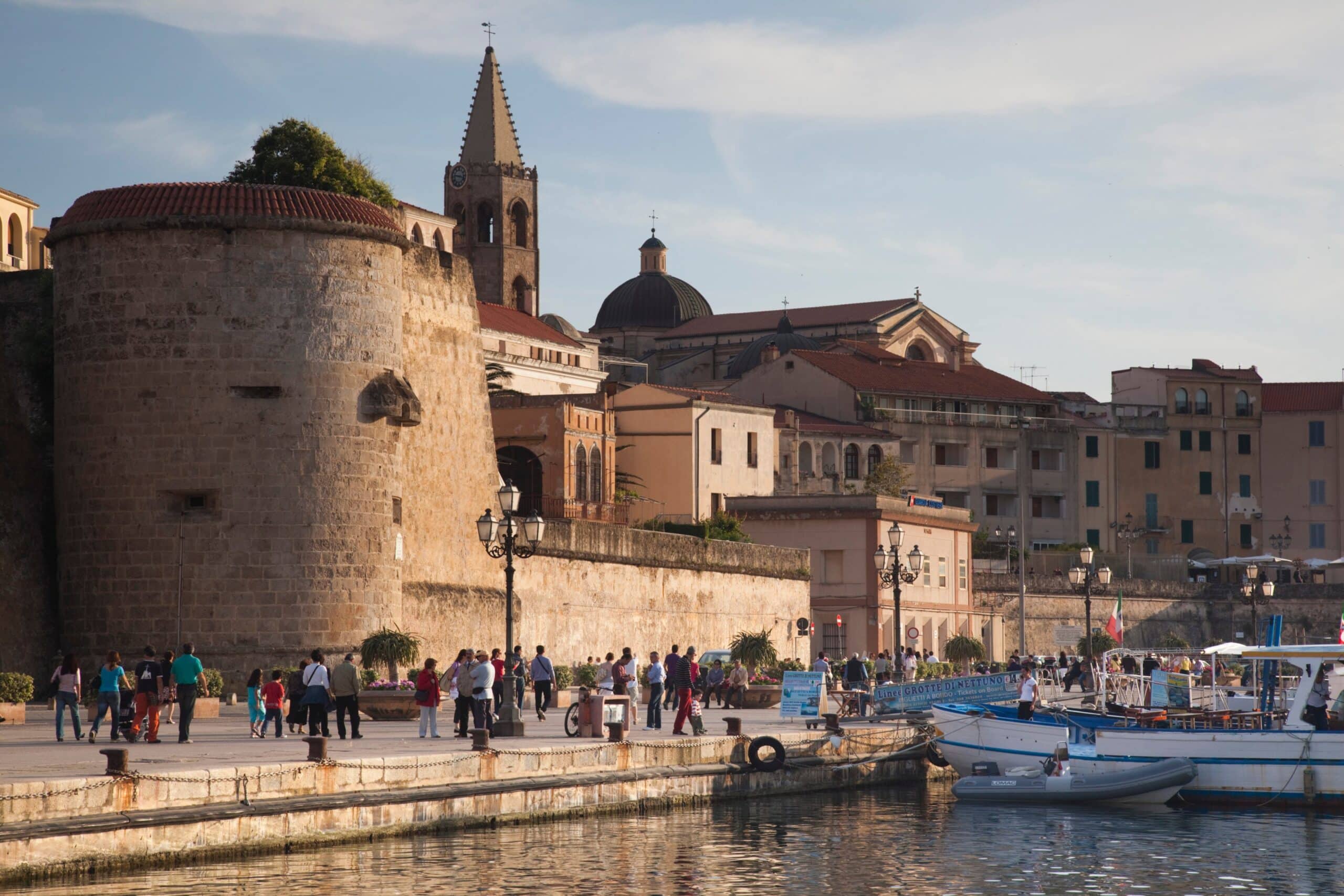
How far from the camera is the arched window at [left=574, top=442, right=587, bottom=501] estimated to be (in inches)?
2447

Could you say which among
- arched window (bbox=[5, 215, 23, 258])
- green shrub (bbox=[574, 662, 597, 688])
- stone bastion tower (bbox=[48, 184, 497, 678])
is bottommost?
green shrub (bbox=[574, 662, 597, 688])

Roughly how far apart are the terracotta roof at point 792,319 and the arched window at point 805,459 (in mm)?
23567

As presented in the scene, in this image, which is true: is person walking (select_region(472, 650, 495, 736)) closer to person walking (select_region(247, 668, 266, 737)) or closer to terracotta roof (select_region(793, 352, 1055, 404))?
person walking (select_region(247, 668, 266, 737))

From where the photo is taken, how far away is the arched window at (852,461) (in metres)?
83.1

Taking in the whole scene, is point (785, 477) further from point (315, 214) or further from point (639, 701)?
point (315, 214)

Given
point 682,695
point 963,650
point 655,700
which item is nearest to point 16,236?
point 963,650

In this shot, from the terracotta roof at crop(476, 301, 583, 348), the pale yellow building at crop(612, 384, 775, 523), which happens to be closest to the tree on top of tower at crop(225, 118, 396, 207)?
the pale yellow building at crop(612, 384, 775, 523)

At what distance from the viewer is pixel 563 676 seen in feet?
125

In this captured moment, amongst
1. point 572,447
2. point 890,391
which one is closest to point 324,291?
point 572,447

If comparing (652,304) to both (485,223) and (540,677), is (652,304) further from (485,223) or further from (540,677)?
(540,677)

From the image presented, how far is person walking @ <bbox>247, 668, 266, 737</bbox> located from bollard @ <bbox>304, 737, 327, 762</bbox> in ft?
16.2

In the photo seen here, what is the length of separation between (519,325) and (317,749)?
221ft

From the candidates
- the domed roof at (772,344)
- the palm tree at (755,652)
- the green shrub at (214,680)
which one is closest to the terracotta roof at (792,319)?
the domed roof at (772,344)

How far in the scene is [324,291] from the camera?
102 feet
